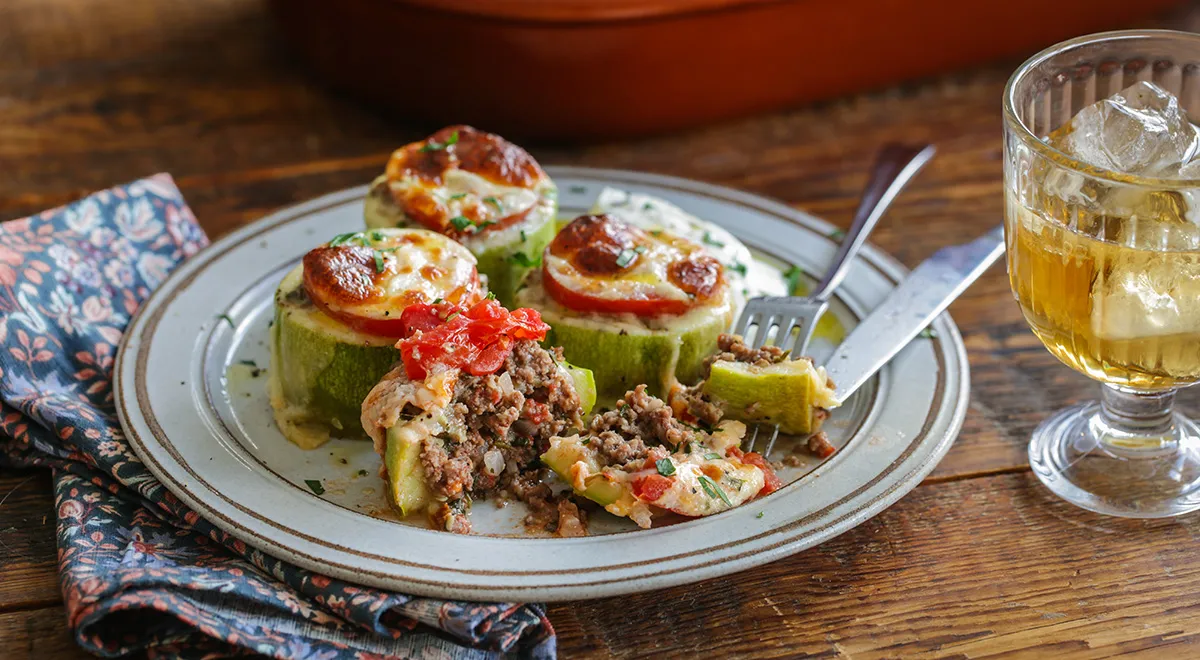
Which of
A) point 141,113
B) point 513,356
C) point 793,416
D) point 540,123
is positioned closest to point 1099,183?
point 793,416

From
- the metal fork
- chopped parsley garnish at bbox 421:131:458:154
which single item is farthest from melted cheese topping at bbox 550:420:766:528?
chopped parsley garnish at bbox 421:131:458:154

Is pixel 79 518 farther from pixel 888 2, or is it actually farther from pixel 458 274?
pixel 888 2

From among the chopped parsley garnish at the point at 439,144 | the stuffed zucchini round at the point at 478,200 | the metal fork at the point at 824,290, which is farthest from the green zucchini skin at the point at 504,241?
the metal fork at the point at 824,290

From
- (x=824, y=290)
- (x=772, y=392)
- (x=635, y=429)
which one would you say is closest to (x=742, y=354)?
(x=772, y=392)

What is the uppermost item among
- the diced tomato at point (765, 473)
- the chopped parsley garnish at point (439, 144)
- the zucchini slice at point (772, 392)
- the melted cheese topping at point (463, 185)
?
the chopped parsley garnish at point (439, 144)

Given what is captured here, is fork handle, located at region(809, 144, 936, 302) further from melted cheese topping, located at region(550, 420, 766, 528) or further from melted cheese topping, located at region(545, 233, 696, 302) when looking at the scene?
melted cheese topping, located at region(550, 420, 766, 528)

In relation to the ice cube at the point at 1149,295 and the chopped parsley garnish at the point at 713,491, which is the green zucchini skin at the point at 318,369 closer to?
the chopped parsley garnish at the point at 713,491

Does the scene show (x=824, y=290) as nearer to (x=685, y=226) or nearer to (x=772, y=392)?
(x=685, y=226)
